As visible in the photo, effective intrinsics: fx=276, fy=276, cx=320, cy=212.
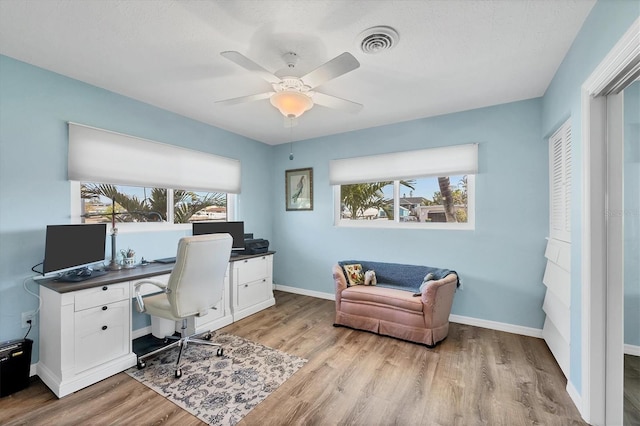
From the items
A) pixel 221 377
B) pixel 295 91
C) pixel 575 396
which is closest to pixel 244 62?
pixel 295 91

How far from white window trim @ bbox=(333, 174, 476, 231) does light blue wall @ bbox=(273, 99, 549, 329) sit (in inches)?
2.5

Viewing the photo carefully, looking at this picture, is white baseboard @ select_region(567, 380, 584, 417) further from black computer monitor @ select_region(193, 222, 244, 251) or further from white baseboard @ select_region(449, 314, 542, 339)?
black computer monitor @ select_region(193, 222, 244, 251)

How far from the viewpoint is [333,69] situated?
1.75m

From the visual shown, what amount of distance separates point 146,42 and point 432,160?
311 centimetres

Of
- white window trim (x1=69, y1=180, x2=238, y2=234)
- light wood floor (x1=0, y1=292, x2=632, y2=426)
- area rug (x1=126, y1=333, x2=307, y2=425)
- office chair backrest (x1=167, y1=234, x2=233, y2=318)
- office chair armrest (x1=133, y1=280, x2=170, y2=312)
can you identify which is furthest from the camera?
white window trim (x1=69, y1=180, x2=238, y2=234)

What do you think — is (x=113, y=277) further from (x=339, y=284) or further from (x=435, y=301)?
(x=435, y=301)

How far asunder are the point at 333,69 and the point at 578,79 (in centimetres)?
167

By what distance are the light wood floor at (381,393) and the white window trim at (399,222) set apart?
129cm

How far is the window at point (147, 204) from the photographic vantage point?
9.00ft

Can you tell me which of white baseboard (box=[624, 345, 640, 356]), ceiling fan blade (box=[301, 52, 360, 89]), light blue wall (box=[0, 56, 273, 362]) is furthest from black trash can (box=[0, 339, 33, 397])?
white baseboard (box=[624, 345, 640, 356])

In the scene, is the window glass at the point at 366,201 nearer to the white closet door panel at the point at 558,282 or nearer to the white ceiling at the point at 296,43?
the white ceiling at the point at 296,43

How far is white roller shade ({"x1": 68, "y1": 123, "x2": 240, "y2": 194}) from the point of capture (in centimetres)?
256

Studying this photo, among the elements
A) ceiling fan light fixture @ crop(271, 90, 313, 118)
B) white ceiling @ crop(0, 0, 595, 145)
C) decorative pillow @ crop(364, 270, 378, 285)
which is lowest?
decorative pillow @ crop(364, 270, 378, 285)

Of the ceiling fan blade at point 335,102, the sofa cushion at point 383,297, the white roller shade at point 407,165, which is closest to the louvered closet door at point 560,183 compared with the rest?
the white roller shade at point 407,165
